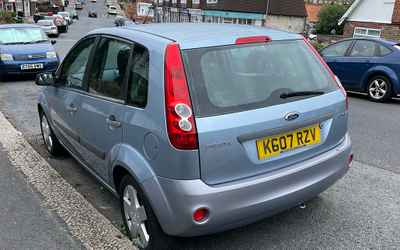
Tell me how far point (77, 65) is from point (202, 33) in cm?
163

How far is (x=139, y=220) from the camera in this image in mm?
3178

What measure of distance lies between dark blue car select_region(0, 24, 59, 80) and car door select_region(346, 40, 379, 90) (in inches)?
309

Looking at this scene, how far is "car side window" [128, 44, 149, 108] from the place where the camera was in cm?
303

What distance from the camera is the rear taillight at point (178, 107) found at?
2691mm

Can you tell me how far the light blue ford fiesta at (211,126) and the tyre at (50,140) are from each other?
5.68ft

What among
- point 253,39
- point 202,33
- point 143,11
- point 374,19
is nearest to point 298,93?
point 253,39

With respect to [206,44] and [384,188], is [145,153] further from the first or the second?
[384,188]

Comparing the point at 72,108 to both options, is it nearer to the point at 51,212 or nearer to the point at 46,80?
the point at 46,80

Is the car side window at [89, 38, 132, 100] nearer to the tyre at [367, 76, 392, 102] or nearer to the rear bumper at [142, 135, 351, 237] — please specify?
the rear bumper at [142, 135, 351, 237]

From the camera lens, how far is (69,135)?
14.6 feet

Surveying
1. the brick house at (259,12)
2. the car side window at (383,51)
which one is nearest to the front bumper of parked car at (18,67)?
the car side window at (383,51)

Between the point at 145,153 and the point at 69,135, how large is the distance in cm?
180

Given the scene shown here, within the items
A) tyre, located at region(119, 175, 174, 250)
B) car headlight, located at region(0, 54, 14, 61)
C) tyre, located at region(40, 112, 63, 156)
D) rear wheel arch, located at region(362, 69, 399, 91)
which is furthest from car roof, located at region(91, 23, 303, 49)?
car headlight, located at region(0, 54, 14, 61)

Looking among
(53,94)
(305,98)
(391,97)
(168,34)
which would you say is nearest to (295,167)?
(305,98)
